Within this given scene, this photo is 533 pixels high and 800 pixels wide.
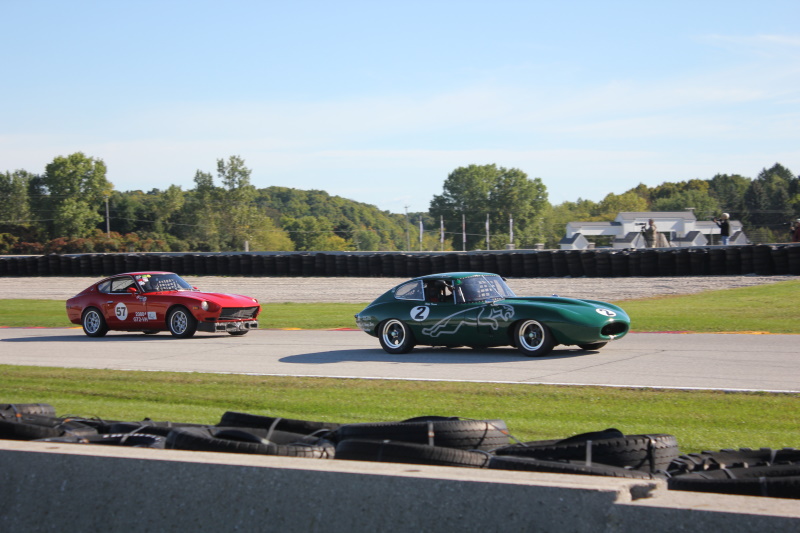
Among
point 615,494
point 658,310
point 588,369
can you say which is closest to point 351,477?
point 615,494

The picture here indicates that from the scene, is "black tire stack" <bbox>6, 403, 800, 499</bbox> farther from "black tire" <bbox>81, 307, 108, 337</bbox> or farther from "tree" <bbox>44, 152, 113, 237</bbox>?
"tree" <bbox>44, 152, 113, 237</bbox>

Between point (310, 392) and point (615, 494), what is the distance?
7038 millimetres

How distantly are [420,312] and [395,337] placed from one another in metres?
0.62

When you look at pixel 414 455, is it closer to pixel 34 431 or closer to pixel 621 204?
pixel 34 431

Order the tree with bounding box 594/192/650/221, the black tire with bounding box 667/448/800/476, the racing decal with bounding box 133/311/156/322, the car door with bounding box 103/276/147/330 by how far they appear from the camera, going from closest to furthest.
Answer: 1. the black tire with bounding box 667/448/800/476
2. the racing decal with bounding box 133/311/156/322
3. the car door with bounding box 103/276/147/330
4. the tree with bounding box 594/192/650/221

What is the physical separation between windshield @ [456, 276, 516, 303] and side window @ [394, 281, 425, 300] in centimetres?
68

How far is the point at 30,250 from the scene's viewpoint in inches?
3216

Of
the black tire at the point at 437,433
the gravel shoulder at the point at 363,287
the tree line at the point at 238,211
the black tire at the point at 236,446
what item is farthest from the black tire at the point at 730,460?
the tree line at the point at 238,211

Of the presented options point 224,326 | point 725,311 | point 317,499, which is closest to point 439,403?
point 317,499

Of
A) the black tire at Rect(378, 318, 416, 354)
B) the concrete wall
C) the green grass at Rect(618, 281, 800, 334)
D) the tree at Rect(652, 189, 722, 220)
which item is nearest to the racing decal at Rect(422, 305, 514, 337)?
the black tire at Rect(378, 318, 416, 354)

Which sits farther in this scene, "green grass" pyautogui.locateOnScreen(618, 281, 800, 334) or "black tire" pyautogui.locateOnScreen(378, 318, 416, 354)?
"green grass" pyautogui.locateOnScreen(618, 281, 800, 334)

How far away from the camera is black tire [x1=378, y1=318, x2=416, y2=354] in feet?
43.5

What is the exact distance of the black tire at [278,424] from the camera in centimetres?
531

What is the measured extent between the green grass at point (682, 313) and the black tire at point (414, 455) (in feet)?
40.6
